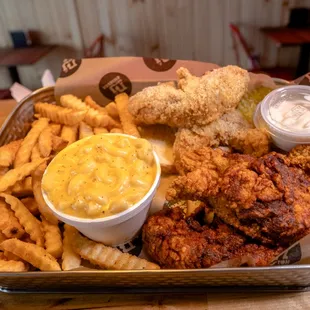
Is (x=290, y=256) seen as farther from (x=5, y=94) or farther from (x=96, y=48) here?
(x=5, y=94)

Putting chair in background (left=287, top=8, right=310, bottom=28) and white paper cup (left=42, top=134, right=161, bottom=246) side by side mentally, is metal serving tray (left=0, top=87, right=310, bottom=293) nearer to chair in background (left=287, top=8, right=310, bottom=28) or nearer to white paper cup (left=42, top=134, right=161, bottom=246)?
Result: white paper cup (left=42, top=134, right=161, bottom=246)

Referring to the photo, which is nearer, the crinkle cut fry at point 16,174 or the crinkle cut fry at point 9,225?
the crinkle cut fry at point 9,225

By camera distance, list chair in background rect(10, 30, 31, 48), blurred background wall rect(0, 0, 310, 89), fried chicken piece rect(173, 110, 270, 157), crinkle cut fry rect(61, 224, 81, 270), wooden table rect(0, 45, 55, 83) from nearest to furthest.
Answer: crinkle cut fry rect(61, 224, 81, 270), fried chicken piece rect(173, 110, 270, 157), wooden table rect(0, 45, 55, 83), blurred background wall rect(0, 0, 310, 89), chair in background rect(10, 30, 31, 48)

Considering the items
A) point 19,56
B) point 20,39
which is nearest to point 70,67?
point 19,56

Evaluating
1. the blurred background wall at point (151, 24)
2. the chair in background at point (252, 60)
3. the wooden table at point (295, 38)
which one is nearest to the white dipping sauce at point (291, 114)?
the wooden table at point (295, 38)

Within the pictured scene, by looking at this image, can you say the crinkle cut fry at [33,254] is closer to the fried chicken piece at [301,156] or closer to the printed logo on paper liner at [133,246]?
the printed logo on paper liner at [133,246]

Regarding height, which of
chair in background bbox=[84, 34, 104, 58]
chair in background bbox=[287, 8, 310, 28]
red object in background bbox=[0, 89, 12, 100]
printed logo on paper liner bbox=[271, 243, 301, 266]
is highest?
printed logo on paper liner bbox=[271, 243, 301, 266]

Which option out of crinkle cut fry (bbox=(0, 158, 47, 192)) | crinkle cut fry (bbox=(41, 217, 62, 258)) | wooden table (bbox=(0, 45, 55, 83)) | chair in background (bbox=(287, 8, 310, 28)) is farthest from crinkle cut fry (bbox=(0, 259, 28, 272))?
chair in background (bbox=(287, 8, 310, 28))
